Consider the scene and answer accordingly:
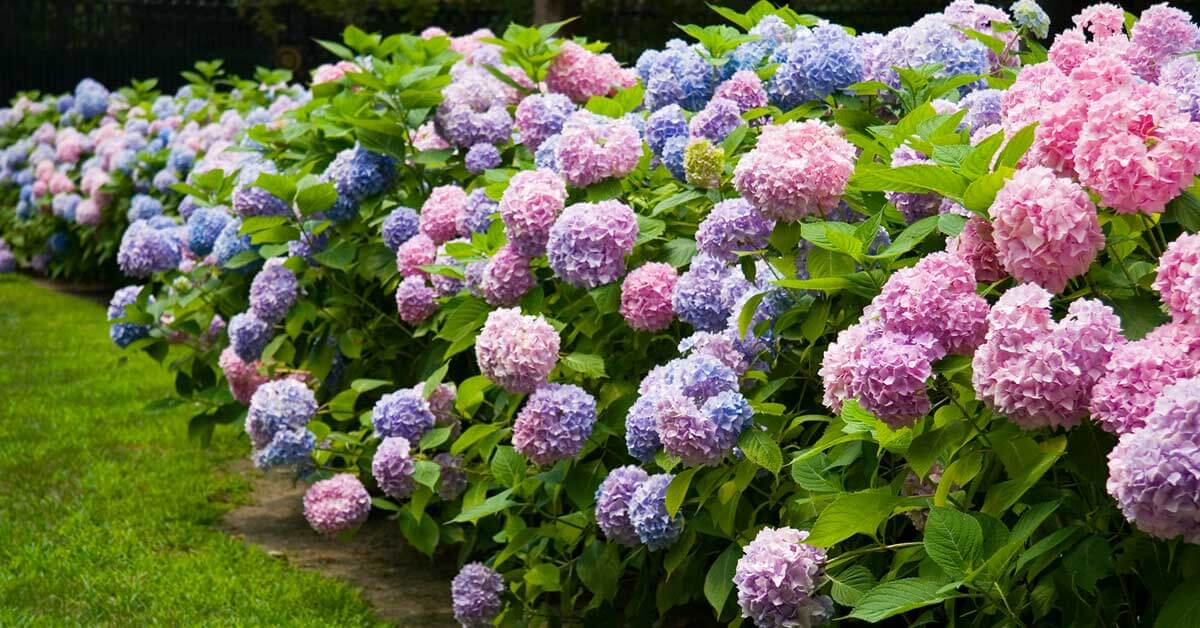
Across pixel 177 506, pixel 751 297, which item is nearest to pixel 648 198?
pixel 751 297

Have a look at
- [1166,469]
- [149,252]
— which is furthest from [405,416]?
[1166,469]

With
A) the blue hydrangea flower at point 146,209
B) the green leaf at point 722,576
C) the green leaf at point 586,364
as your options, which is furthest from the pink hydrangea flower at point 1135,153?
the blue hydrangea flower at point 146,209

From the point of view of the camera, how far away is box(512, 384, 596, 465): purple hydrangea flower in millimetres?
2965

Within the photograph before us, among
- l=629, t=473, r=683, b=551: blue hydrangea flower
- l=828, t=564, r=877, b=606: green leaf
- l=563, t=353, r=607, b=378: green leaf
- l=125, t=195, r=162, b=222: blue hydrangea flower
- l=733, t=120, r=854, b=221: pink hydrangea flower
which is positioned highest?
l=733, t=120, r=854, b=221: pink hydrangea flower

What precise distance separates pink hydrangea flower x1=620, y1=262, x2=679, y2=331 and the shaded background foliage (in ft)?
49.8

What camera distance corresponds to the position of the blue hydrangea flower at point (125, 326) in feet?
16.9

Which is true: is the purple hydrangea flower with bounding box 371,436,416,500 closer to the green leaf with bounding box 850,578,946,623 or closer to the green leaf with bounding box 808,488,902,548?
the green leaf with bounding box 808,488,902,548

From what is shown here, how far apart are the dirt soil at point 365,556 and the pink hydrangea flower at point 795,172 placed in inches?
75.3

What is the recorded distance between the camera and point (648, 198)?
3.39 meters

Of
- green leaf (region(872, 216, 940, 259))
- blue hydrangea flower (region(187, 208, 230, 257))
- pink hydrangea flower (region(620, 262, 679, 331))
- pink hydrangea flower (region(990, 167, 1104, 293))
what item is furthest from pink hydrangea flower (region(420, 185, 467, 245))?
pink hydrangea flower (region(990, 167, 1104, 293))

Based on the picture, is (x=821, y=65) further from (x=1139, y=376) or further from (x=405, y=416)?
(x=1139, y=376)

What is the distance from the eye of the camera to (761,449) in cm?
249

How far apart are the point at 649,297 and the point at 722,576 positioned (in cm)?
62

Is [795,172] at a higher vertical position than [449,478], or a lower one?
higher
